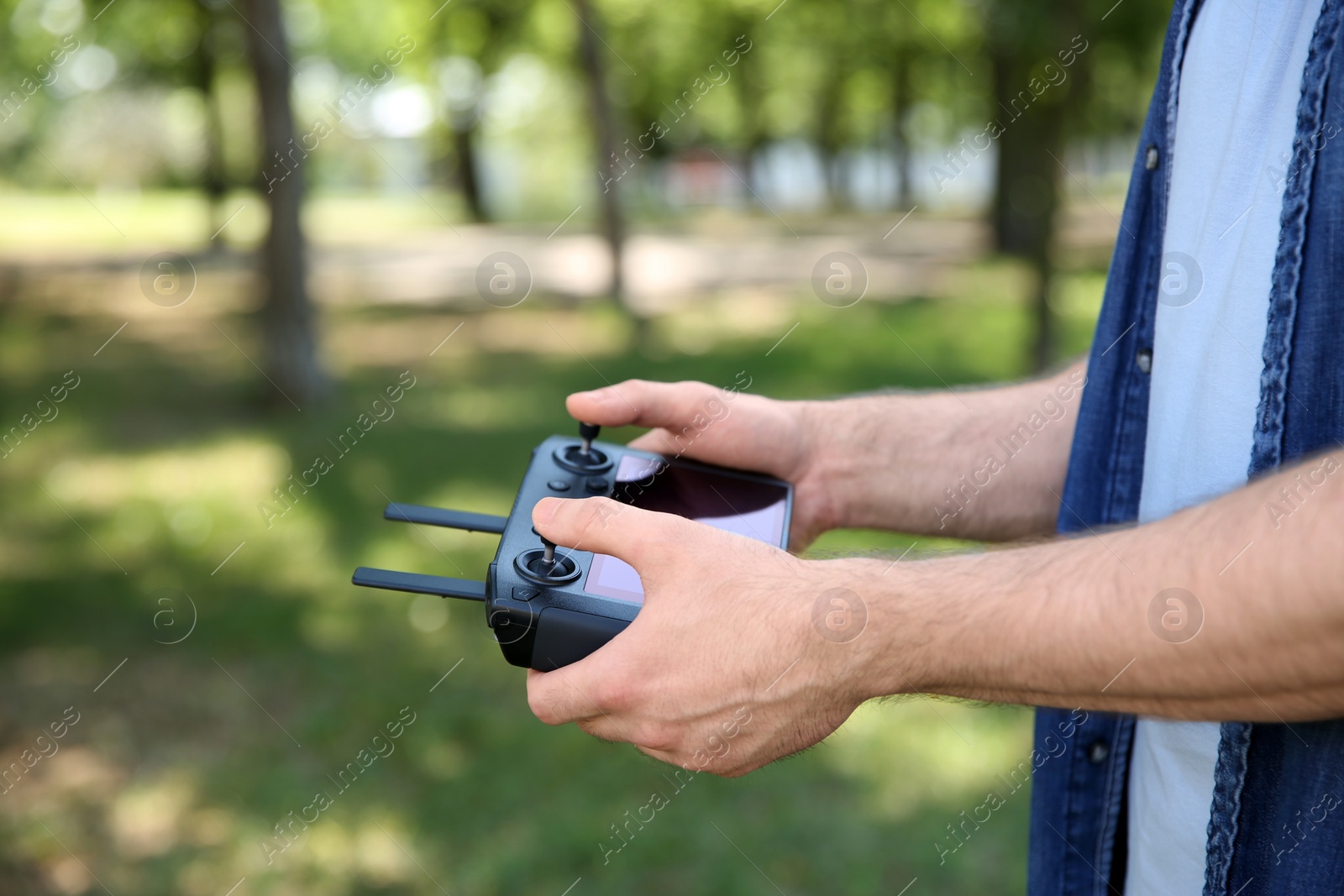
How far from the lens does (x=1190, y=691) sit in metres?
0.95

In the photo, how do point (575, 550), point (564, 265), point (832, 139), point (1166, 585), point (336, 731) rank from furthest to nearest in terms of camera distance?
point (832, 139)
point (564, 265)
point (336, 731)
point (575, 550)
point (1166, 585)

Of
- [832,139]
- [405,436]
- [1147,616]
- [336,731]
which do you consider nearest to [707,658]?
[1147,616]

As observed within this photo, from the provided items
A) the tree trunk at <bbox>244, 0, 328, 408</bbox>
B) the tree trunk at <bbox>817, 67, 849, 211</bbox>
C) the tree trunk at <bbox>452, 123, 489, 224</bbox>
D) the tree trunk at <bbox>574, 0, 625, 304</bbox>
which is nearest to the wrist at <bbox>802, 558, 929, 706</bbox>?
the tree trunk at <bbox>244, 0, 328, 408</bbox>

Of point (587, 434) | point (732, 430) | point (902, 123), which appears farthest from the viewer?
point (902, 123)

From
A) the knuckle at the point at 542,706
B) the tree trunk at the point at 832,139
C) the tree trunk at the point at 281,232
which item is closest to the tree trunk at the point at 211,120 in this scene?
the tree trunk at the point at 281,232

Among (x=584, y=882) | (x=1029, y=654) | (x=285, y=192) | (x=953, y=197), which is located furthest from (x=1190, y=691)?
(x=953, y=197)

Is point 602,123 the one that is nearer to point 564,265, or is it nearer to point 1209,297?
point 564,265

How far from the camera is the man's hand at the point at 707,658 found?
113 centimetres

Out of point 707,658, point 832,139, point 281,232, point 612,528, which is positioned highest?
point 612,528

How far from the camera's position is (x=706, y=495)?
5.41 feet

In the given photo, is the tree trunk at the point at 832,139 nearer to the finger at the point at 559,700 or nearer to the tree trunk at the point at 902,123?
the tree trunk at the point at 902,123

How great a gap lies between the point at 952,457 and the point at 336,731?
2.72 m

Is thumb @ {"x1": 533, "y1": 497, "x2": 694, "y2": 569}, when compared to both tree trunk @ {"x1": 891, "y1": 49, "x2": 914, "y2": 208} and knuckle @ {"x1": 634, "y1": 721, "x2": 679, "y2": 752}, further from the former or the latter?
tree trunk @ {"x1": 891, "y1": 49, "x2": 914, "y2": 208}

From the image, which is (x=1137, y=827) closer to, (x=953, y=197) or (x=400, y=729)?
(x=400, y=729)
